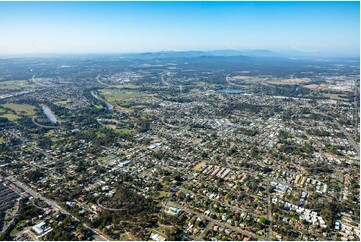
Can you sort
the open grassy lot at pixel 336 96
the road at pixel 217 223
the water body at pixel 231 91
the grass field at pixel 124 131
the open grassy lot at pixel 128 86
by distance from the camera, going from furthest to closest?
1. the open grassy lot at pixel 128 86
2. the water body at pixel 231 91
3. the open grassy lot at pixel 336 96
4. the grass field at pixel 124 131
5. the road at pixel 217 223

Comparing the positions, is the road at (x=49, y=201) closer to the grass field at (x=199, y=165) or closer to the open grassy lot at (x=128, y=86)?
A: the grass field at (x=199, y=165)

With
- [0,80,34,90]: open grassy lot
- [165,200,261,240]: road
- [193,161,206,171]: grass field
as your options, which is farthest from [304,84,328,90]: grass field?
[0,80,34,90]: open grassy lot

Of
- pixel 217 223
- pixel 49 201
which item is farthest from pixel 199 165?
pixel 49 201

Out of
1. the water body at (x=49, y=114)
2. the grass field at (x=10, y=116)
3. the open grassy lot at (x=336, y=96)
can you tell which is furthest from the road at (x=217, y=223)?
the open grassy lot at (x=336, y=96)

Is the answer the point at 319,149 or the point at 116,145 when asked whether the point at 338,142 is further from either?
the point at 116,145

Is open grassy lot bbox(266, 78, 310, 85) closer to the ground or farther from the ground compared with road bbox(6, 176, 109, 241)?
closer to the ground

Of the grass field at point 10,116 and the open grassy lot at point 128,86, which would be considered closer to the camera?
the grass field at point 10,116

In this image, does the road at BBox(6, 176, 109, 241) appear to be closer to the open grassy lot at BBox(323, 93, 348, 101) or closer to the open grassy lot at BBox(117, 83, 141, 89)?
the open grassy lot at BBox(117, 83, 141, 89)

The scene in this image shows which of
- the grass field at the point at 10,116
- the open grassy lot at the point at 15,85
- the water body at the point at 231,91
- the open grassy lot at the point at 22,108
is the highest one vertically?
the open grassy lot at the point at 15,85

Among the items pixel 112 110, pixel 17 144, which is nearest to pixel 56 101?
pixel 112 110
